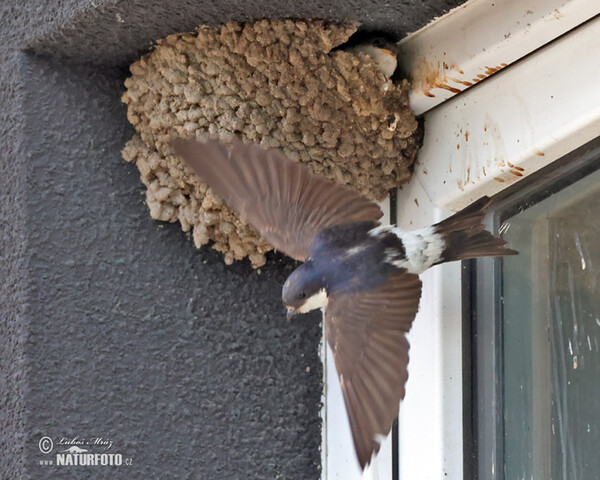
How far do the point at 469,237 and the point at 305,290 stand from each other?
1.30ft

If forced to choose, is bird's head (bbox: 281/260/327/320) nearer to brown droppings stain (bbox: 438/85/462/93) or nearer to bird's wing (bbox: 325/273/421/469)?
bird's wing (bbox: 325/273/421/469)

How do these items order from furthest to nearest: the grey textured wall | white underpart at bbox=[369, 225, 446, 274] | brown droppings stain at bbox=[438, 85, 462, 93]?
the grey textured wall < brown droppings stain at bbox=[438, 85, 462, 93] < white underpart at bbox=[369, 225, 446, 274]

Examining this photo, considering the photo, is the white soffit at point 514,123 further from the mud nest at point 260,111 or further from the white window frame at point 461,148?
the mud nest at point 260,111

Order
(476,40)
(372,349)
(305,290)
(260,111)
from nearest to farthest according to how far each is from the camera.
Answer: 1. (372,349)
2. (476,40)
3. (305,290)
4. (260,111)

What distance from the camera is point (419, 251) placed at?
92.2 inches

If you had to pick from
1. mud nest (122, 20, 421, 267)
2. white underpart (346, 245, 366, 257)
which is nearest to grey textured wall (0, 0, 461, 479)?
mud nest (122, 20, 421, 267)

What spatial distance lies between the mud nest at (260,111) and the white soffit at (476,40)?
80mm

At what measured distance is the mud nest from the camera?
2551mm

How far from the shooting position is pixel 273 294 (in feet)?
9.27

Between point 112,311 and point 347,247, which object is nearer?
point 347,247

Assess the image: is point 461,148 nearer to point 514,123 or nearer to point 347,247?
point 514,123

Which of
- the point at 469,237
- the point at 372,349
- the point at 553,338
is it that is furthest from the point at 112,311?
the point at 553,338

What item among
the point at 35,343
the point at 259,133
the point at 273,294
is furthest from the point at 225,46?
the point at 35,343

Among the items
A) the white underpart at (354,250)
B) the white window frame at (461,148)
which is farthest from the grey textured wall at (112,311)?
the white underpart at (354,250)
